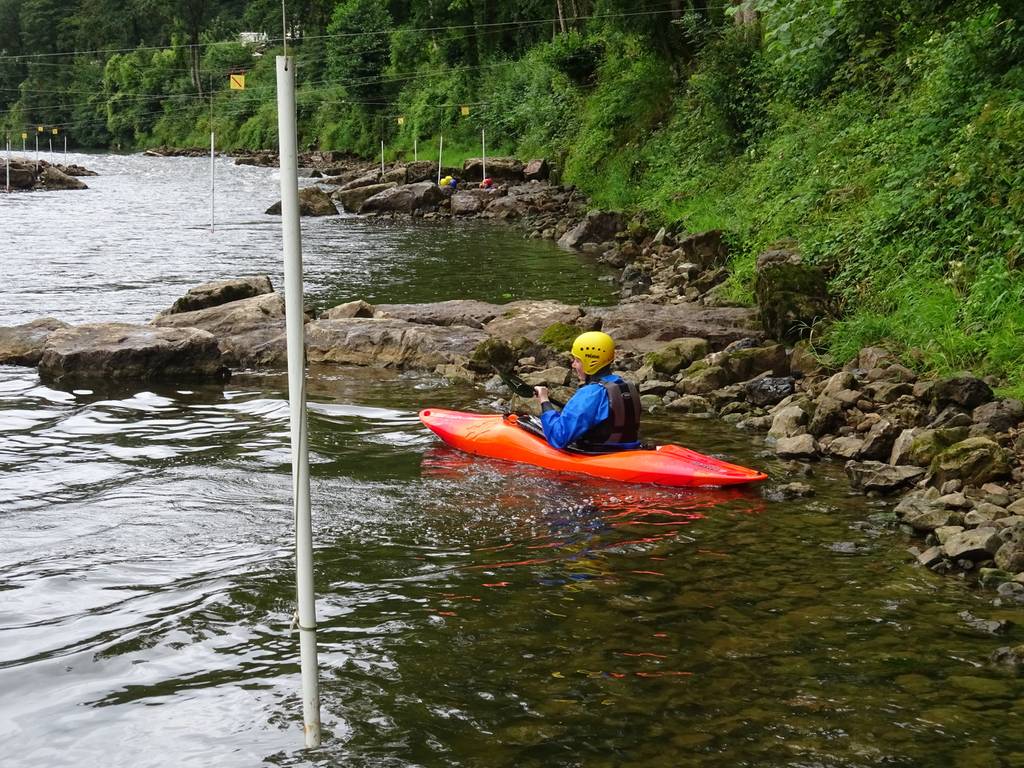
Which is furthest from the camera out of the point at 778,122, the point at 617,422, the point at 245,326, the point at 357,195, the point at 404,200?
the point at 357,195

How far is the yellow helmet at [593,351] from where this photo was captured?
23.9 ft

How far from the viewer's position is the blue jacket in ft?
24.2

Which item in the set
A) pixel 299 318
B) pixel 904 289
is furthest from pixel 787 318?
pixel 299 318

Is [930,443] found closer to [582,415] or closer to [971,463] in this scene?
[971,463]

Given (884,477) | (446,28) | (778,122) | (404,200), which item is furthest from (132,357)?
(446,28)

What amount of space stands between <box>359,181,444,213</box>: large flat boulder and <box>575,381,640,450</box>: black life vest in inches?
886

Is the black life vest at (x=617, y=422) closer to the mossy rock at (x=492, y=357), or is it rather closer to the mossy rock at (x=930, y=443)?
the mossy rock at (x=930, y=443)

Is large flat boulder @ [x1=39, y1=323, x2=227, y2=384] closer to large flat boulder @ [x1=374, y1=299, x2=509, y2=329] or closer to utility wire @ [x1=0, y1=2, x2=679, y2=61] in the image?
large flat boulder @ [x1=374, y1=299, x2=509, y2=329]

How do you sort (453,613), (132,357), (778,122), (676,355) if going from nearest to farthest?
(453,613) < (676,355) < (132,357) < (778,122)

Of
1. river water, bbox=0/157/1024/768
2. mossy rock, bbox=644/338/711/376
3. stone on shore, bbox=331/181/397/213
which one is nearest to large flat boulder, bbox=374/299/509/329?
mossy rock, bbox=644/338/711/376

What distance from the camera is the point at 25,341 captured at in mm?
11625

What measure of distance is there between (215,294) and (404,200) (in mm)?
16850

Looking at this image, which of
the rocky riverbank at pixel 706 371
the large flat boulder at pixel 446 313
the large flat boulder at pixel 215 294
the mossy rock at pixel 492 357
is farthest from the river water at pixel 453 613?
the large flat boulder at pixel 215 294

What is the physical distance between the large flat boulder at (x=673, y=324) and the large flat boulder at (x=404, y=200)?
58.0ft
